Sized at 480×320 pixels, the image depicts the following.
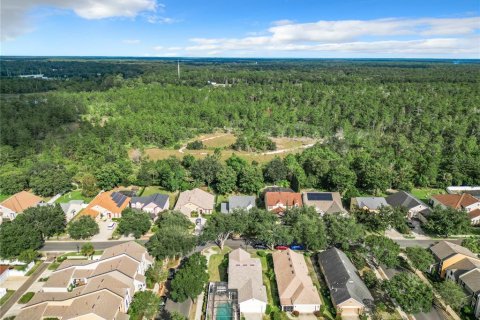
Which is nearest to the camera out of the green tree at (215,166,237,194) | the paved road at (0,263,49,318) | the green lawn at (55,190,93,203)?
the paved road at (0,263,49,318)

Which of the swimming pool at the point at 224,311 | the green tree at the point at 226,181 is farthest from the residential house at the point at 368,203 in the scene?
the swimming pool at the point at 224,311

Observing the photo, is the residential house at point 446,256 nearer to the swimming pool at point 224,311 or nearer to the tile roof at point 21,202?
the swimming pool at point 224,311

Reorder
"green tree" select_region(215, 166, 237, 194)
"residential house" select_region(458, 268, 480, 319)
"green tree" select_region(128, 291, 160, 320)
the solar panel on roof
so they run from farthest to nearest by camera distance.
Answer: "green tree" select_region(215, 166, 237, 194) < the solar panel on roof < "residential house" select_region(458, 268, 480, 319) < "green tree" select_region(128, 291, 160, 320)

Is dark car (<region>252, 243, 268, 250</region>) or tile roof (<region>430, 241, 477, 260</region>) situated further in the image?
dark car (<region>252, 243, 268, 250</region>)

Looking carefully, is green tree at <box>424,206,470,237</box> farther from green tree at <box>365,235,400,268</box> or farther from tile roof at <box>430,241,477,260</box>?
green tree at <box>365,235,400,268</box>

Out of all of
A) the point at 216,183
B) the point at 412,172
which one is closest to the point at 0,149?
the point at 216,183

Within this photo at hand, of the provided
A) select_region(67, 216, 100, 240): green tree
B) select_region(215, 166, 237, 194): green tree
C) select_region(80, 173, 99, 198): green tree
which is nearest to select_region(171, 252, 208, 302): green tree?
select_region(67, 216, 100, 240): green tree

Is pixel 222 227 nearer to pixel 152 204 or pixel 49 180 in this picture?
pixel 152 204
